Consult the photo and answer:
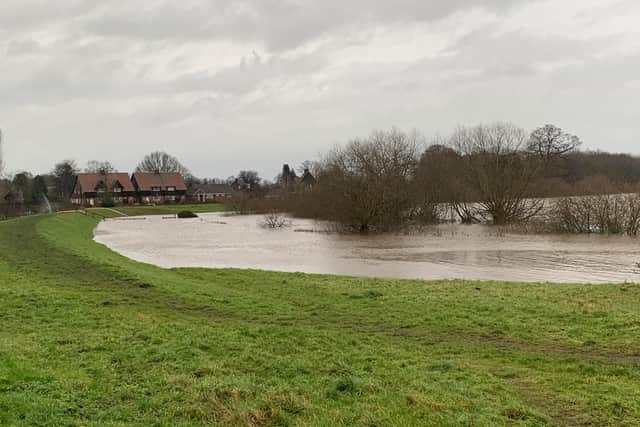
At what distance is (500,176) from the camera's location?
162 feet

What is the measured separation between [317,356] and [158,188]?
117132 mm

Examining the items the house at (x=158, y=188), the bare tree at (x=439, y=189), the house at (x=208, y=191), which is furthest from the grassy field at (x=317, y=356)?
the house at (x=208, y=191)

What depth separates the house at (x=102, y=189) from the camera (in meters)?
106

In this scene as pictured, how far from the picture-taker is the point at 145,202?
385 feet

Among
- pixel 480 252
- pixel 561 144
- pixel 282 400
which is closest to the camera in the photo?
pixel 282 400

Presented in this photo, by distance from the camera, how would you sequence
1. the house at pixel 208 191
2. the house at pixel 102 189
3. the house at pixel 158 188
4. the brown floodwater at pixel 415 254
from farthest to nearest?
1. the house at pixel 208 191
2. the house at pixel 158 188
3. the house at pixel 102 189
4. the brown floodwater at pixel 415 254

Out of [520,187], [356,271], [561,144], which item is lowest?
[356,271]

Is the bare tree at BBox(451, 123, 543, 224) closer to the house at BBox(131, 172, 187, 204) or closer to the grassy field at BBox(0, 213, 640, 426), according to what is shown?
the grassy field at BBox(0, 213, 640, 426)

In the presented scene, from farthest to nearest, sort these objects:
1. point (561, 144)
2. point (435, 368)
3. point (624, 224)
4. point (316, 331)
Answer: point (561, 144)
point (624, 224)
point (316, 331)
point (435, 368)

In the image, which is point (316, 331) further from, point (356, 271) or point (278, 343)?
point (356, 271)

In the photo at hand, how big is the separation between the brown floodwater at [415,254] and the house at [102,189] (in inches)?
2731

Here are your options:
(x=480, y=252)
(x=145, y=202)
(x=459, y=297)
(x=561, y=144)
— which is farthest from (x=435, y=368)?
(x=145, y=202)

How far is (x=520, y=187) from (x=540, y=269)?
28.4 metres

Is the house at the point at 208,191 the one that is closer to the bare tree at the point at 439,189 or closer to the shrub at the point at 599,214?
the bare tree at the point at 439,189
